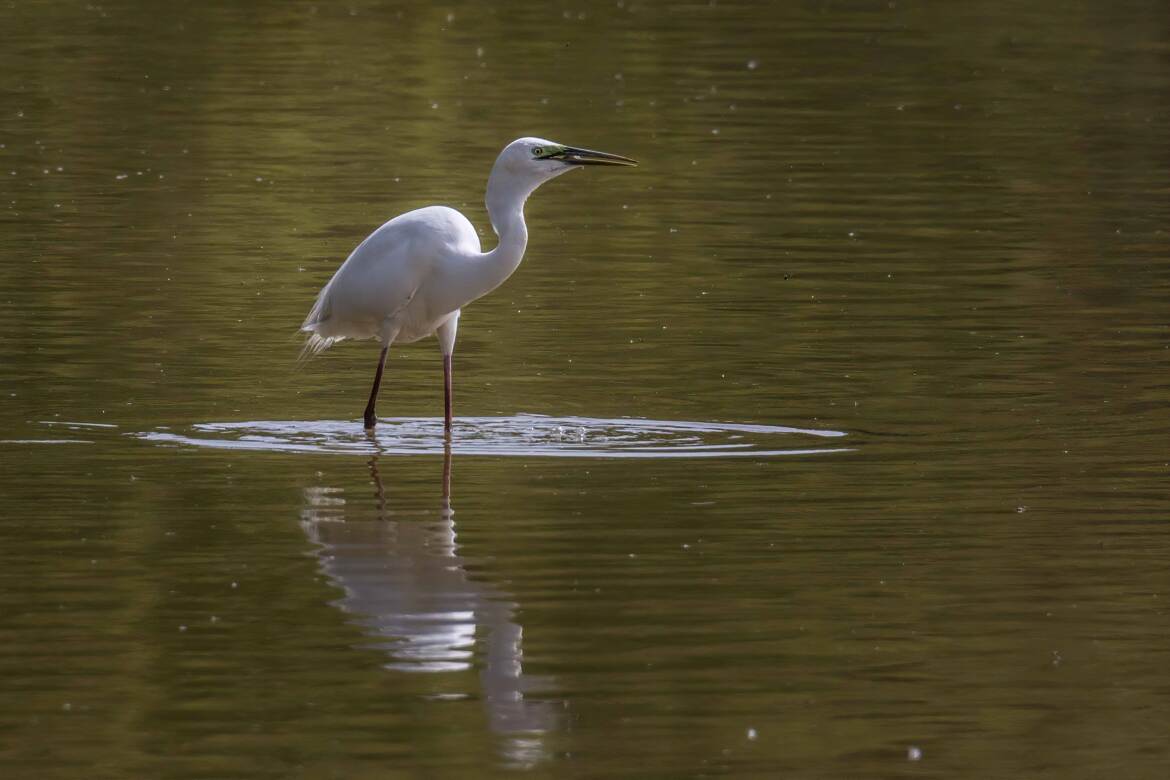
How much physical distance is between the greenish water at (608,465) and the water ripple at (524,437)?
0.05m

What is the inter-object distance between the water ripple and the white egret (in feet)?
0.65

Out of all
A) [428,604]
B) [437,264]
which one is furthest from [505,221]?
[428,604]

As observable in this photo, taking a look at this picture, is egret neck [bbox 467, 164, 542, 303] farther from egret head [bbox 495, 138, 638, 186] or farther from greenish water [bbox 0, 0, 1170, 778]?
greenish water [bbox 0, 0, 1170, 778]

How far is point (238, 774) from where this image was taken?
8266mm

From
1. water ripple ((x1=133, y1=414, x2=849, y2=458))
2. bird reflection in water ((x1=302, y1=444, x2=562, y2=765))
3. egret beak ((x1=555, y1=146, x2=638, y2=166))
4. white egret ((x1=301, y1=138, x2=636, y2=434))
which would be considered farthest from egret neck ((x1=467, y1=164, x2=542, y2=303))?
bird reflection in water ((x1=302, y1=444, x2=562, y2=765))

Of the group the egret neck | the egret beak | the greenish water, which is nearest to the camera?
the greenish water

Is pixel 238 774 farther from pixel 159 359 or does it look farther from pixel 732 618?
pixel 159 359

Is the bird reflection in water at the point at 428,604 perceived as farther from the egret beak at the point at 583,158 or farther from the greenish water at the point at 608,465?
the egret beak at the point at 583,158

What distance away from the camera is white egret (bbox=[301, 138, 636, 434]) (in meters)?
14.1

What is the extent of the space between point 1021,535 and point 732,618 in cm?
207

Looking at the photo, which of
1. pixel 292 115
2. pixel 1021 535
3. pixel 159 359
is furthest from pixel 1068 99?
pixel 1021 535

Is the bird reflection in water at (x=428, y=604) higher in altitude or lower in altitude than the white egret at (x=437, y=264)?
lower

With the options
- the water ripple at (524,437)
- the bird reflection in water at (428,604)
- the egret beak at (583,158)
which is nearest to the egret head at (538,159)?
the egret beak at (583,158)

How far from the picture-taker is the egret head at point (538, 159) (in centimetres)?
1401
